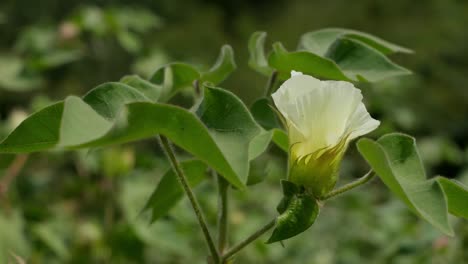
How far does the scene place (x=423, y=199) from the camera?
1.87 feet

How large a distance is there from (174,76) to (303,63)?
0.14m

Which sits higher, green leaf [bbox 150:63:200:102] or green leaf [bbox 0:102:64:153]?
green leaf [bbox 0:102:64:153]

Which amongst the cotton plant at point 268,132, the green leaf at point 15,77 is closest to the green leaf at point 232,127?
the cotton plant at point 268,132

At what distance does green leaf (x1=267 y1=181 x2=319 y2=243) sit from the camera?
581 mm

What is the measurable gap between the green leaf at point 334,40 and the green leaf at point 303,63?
63 millimetres

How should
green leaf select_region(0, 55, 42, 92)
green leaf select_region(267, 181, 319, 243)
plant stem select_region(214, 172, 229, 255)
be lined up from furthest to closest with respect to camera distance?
green leaf select_region(0, 55, 42, 92)
plant stem select_region(214, 172, 229, 255)
green leaf select_region(267, 181, 319, 243)

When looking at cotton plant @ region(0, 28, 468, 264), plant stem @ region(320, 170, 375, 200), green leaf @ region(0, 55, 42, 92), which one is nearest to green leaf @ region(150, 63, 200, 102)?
cotton plant @ region(0, 28, 468, 264)

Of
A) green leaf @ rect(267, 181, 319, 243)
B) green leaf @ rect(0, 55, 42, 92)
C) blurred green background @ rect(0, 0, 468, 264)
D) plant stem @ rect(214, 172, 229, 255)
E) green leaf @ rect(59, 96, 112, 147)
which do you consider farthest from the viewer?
green leaf @ rect(0, 55, 42, 92)

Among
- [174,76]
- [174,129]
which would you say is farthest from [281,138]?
[174,129]

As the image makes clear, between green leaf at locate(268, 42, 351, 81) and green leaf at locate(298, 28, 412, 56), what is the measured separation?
6 centimetres

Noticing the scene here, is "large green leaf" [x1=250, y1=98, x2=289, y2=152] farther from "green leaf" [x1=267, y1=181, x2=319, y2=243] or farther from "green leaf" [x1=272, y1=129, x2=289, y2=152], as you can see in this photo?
"green leaf" [x1=267, y1=181, x2=319, y2=243]

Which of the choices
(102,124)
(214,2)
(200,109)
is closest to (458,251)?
(200,109)

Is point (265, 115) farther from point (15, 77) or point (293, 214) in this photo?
point (15, 77)

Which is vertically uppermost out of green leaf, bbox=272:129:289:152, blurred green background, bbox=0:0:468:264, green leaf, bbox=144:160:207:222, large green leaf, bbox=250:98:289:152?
large green leaf, bbox=250:98:289:152
